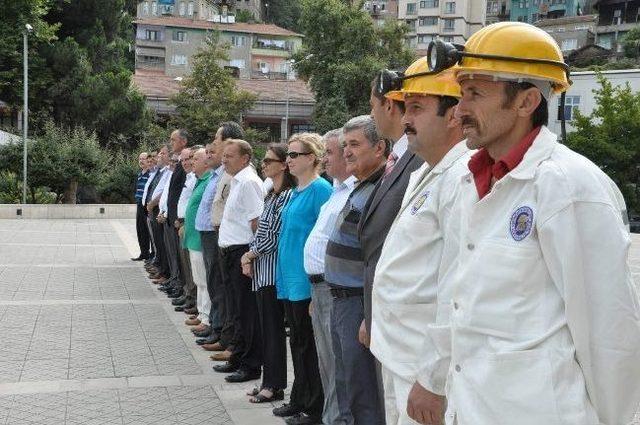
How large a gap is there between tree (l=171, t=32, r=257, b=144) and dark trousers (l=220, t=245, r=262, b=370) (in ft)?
112

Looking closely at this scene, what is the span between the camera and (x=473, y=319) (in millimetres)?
2053

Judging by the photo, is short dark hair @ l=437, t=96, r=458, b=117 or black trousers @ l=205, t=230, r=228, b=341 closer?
short dark hair @ l=437, t=96, r=458, b=117

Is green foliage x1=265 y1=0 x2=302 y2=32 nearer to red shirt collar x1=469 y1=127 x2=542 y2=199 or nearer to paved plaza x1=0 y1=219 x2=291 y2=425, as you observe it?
paved plaza x1=0 y1=219 x2=291 y2=425

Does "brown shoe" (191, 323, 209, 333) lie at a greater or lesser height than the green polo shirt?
lesser

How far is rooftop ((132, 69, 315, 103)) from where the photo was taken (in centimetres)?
5294

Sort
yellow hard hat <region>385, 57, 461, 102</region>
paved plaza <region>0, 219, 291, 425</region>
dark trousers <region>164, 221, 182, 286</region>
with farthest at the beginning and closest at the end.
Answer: dark trousers <region>164, 221, 182, 286</region>
paved plaza <region>0, 219, 291, 425</region>
yellow hard hat <region>385, 57, 461, 102</region>

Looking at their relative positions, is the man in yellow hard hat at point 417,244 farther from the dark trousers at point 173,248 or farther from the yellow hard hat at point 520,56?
the dark trousers at point 173,248

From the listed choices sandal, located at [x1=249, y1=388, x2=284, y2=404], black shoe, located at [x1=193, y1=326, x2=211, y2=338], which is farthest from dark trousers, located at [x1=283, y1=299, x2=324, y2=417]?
black shoe, located at [x1=193, y1=326, x2=211, y2=338]

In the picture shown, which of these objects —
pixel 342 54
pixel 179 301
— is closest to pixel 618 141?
pixel 342 54

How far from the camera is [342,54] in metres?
47.2

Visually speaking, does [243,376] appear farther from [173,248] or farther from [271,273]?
[173,248]

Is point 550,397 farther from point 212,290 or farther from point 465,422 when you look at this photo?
point 212,290

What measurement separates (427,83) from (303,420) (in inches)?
112

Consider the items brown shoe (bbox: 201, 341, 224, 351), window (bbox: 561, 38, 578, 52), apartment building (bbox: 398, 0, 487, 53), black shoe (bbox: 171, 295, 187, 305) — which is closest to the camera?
brown shoe (bbox: 201, 341, 224, 351)
